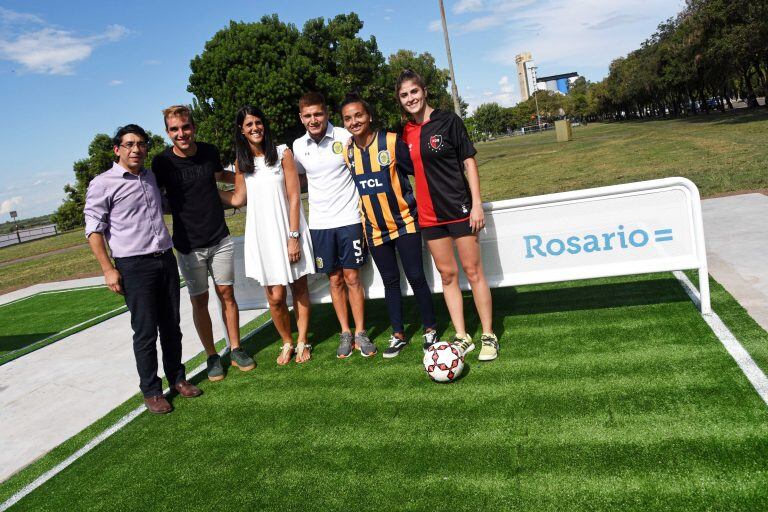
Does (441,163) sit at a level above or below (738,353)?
above

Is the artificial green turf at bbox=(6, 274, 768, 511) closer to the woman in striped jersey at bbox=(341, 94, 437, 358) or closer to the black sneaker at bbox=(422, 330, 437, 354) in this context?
the black sneaker at bbox=(422, 330, 437, 354)

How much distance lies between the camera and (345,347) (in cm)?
495

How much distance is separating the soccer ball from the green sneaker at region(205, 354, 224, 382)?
6.72 feet

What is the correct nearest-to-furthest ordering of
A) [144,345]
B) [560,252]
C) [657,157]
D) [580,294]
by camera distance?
[144,345], [560,252], [580,294], [657,157]

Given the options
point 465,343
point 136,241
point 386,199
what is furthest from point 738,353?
point 136,241

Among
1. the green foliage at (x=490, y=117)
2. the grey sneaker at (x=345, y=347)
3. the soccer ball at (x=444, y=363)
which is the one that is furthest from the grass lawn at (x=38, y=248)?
the green foliage at (x=490, y=117)

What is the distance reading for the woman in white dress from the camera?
4656 millimetres

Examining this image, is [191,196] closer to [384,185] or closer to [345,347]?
[384,185]

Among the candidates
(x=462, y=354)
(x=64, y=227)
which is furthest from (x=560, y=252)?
(x=64, y=227)

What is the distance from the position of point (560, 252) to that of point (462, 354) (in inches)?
52.7

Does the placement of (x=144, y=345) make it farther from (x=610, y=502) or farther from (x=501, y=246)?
(x=610, y=502)

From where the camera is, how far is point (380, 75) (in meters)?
44.2

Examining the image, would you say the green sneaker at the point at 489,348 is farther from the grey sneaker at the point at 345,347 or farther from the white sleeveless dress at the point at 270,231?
the white sleeveless dress at the point at 270,231

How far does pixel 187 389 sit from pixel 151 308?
0.81 m
